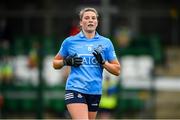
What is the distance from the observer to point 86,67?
8648mm

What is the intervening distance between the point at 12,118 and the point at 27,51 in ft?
4.57

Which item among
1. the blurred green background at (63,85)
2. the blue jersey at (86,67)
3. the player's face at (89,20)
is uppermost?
the player's face at (89,20)

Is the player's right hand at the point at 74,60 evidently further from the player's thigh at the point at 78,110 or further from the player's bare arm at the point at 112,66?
the player's thigh at the point at 78,110

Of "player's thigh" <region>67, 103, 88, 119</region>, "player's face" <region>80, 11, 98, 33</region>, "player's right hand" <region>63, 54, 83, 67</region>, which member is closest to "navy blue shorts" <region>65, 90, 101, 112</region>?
"player's thigh" <region>67, 103, 88, 119</region>

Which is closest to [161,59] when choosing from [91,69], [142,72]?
[142,72]

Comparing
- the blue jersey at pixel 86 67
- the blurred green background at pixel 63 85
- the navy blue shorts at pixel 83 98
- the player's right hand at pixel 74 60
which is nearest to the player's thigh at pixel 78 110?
the navy blue shorts at pixel 83 98

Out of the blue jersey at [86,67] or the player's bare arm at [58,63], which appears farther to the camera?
the player's bare arm at [58,63]

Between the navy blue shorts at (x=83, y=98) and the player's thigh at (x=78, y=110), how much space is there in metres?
0.04

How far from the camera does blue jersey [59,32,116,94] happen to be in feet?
28.3

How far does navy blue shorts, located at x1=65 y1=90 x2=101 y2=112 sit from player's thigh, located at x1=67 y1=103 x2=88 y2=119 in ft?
0.14

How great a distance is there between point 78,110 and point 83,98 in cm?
18

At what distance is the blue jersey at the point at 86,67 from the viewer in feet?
28.3

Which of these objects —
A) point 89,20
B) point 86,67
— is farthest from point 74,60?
point 89,20

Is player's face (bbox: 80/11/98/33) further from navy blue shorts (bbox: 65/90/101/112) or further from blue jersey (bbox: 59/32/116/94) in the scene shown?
navy blue shorts (bbox: 65/90/101/112)
